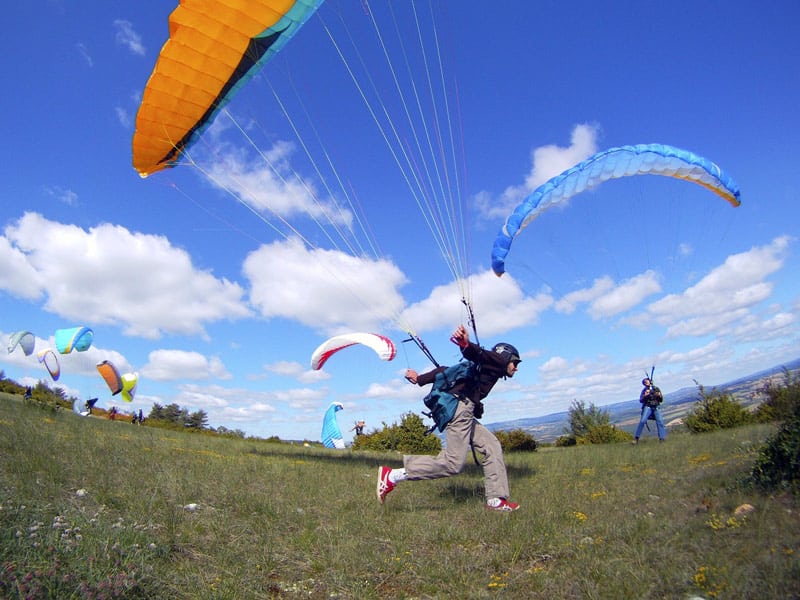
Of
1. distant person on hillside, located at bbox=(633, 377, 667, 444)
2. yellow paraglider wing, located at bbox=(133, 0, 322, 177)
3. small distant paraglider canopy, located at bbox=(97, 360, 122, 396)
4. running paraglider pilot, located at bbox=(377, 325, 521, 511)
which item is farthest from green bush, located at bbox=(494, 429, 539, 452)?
small distant paraglider canopy, located at bbox=(97, 360, 122, 396)

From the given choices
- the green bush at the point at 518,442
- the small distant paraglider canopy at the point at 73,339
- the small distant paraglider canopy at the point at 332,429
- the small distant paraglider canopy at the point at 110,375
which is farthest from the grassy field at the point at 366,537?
the small distant paraglider canopy at the point at 110,375

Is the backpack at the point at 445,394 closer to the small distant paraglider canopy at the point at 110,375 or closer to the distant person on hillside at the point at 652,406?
the distant person on hillside at the point at 652,406

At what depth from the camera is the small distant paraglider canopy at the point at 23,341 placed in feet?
98.9

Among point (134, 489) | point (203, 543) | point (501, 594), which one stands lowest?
point (501, 594)

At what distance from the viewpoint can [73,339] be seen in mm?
27484

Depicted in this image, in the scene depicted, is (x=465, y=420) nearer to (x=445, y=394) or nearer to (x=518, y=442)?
(x=445, y=394)

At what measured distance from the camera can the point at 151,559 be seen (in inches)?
136

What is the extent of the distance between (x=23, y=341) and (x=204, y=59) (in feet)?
110

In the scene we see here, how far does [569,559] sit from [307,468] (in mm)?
6216

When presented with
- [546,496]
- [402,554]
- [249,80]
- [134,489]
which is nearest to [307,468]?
[134,489]

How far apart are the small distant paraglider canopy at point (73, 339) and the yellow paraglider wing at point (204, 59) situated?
80.4ft

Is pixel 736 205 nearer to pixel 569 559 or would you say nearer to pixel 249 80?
pixel 569 559

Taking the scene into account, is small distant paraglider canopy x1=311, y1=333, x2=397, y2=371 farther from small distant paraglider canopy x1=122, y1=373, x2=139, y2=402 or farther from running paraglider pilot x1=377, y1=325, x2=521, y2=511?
small distant paraglider canopy x1=122, y1=373, x2=139, y2=402

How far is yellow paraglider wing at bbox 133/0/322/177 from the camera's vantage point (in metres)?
6.59
